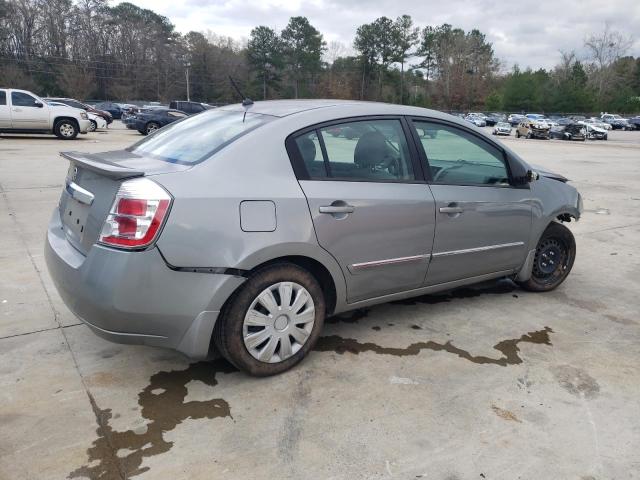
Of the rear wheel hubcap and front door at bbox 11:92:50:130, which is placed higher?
front door at bbox 11:92:50:130

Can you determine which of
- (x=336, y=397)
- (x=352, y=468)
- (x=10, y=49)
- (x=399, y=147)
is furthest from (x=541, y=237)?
→ (x=10, y=49)

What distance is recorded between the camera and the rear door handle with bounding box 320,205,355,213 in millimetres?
2936

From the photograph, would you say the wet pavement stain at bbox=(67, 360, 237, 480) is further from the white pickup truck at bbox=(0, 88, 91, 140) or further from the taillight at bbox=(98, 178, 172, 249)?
the white pickup truck at bbox=(0, 88, 91, 140)

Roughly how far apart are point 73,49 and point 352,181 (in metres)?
94.0

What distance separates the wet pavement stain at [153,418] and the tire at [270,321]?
273mm

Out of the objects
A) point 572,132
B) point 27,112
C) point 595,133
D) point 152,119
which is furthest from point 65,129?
point 595,133

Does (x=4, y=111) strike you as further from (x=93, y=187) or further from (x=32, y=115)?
(x=93, y=187)

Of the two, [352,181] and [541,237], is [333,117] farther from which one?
[541,237]

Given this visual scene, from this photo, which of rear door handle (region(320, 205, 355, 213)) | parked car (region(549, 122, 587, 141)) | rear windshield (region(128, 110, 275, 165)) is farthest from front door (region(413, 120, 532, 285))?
parked car (region(549, 122, 587, 141))

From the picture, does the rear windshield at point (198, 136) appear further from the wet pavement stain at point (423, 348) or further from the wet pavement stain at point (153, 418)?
the wet pavement stain at point (423, 348)

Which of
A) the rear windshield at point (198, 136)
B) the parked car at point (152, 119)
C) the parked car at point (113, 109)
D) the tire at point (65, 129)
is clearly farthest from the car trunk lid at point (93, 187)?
the parked car at point (113, 109)

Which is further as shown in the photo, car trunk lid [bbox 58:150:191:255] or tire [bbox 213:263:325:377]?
tire [bbox 213:263:325:377]

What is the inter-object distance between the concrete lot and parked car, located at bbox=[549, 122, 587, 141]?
36738 millimetres

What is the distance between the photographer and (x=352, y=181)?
10.2 feet
